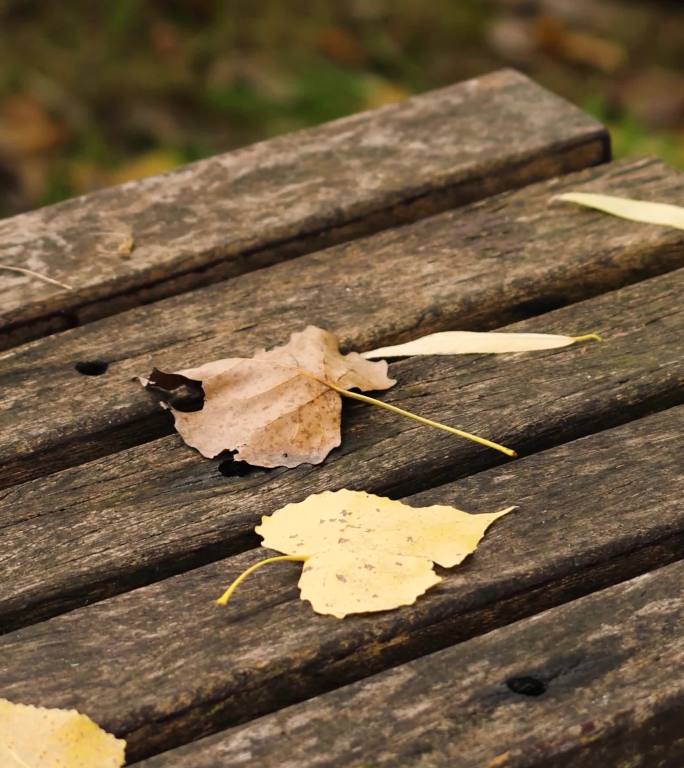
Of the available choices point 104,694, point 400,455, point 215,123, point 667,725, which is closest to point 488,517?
point 400,455

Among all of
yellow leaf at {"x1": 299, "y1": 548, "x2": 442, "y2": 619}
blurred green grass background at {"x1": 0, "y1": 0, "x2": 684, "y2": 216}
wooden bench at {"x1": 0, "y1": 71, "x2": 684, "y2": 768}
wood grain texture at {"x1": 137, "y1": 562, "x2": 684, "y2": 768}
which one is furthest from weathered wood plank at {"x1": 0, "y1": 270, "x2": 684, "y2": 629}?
blurred green grass background at {"x1": 0, "y1": 0, "x2": 684, "y2": 216}

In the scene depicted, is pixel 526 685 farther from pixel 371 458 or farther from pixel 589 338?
pixel 589 338

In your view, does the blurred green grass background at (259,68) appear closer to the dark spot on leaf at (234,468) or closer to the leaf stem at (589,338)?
the leaf stem at (589,338)

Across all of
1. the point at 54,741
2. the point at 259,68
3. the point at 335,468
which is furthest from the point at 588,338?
the point at 259,68

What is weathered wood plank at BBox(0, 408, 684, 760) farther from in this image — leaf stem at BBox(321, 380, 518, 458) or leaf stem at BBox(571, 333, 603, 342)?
leaf stem at BBox(571, 333, 603, 342)

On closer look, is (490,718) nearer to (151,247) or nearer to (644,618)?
(644,618)

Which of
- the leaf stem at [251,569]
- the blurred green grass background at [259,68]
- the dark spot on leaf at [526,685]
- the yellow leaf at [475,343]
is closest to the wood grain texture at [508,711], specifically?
the dark spot on leaf at [526,685]

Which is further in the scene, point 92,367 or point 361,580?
point 92,367
